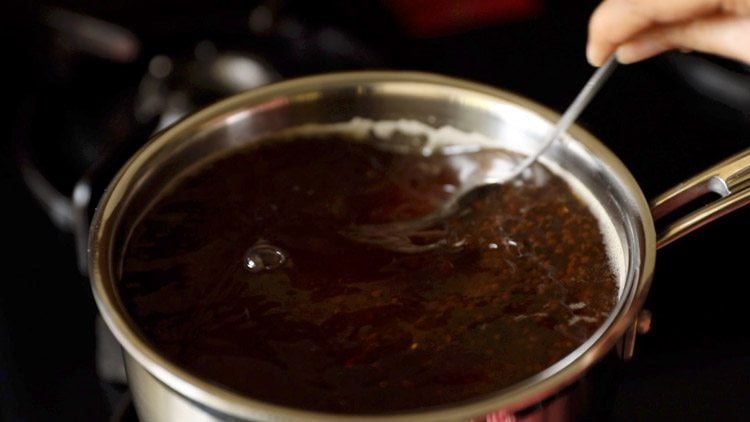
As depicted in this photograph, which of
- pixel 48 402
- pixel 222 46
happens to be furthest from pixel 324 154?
pixel 222 46

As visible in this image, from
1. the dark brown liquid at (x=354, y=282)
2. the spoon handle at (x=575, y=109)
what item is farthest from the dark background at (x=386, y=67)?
the spoon handle at (x=575, y=109)

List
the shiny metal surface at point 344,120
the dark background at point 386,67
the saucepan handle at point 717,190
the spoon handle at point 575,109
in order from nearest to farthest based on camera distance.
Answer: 1. the shiny metal surface at point 344,120
2. the saucepan handle at point 717,190
3. the spoon handle at point 575,109
4. the dark background at point 386,67

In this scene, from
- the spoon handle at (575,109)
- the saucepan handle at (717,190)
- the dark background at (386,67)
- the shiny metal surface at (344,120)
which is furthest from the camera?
the dark background at (386,67)

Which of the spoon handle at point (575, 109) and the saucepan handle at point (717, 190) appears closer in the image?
the saucepan handle at point (717, 190)

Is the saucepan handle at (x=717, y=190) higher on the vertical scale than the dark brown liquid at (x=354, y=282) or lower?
higher

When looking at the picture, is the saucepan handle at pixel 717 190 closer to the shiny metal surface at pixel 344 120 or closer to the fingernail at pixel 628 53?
the shiny metal surface at pixel 344 120

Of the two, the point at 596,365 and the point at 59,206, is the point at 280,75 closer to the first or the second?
the point at 59,206

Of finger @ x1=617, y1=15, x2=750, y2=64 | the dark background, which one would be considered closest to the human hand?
finger @ x1=617, y1=15, x2=750, y2=64

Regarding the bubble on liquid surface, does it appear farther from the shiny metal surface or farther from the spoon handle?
the spoon handle
